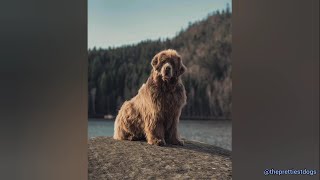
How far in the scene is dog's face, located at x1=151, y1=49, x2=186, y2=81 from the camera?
325cm

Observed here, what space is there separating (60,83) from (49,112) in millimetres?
245

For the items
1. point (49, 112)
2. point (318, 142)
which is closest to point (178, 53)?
point (49, 112)

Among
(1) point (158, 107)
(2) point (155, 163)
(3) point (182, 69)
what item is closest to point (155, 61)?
(3) point (182, 69)

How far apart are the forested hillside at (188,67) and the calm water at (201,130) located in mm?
67

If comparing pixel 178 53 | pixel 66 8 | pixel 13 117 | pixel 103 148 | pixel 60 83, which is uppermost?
pixel 66 8

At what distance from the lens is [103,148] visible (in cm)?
329

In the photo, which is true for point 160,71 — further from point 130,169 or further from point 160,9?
point 130,169

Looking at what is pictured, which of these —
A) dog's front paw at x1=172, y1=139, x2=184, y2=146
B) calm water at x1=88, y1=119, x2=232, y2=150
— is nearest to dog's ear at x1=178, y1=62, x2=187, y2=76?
calm water at x1=88, y1=119, x2=232, y2=150

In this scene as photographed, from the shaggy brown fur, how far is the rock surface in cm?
11

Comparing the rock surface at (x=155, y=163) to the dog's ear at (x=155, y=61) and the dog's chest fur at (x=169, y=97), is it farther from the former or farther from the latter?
the dog's ear at (x=155, y=61)

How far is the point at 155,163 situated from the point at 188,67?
796 mm

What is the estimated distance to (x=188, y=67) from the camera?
330 centimetres

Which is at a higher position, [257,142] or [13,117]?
[13,117]

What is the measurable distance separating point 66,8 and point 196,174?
1.66 m
